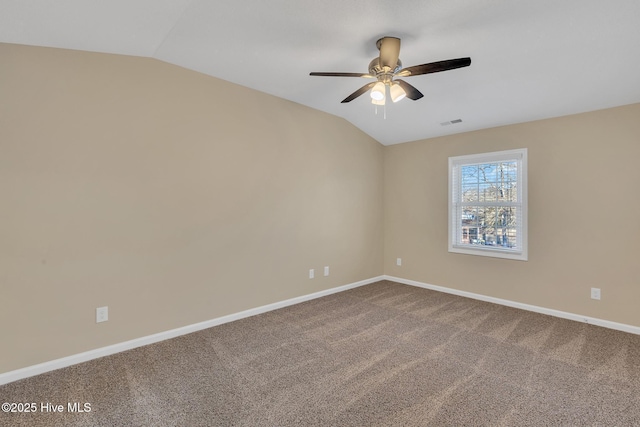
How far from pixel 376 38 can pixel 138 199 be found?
97.7 inches

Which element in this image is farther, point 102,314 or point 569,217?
point 569,217

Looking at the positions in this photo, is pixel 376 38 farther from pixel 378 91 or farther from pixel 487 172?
pixel 487 172

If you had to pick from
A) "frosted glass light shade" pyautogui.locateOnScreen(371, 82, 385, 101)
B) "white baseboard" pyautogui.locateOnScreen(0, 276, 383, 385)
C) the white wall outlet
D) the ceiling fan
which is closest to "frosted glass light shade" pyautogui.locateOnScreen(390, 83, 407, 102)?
the ceiling fan

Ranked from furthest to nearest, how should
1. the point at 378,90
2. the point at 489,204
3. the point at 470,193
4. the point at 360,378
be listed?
the point at 470,193 < the point at 489,204 < the point at 378,90 < the point at 360,378

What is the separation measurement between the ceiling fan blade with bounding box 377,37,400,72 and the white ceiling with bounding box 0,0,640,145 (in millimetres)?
56

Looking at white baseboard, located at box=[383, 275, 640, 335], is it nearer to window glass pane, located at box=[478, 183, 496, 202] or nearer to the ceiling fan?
window glass pane, located at box=[478, 183, 496, 202]

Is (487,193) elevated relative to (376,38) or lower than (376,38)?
lower

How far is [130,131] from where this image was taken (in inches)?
104

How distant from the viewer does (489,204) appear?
4.06 meters

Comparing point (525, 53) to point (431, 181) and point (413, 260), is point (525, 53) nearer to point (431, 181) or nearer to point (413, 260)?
point (431, 181)

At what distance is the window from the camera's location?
12.4 feet

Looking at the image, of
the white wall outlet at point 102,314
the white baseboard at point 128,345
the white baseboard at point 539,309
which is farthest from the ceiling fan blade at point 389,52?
the white baseboard at point 539,309

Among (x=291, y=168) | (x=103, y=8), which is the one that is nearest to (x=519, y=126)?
(x=291, y=168)

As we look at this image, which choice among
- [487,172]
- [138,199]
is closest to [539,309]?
[487,172]
